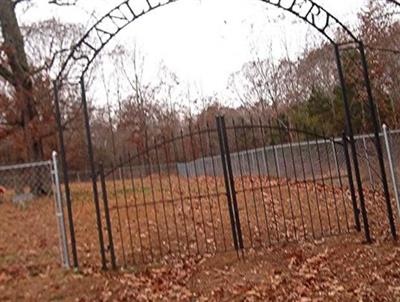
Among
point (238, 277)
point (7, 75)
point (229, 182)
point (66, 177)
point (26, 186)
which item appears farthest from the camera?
point (7, 75)

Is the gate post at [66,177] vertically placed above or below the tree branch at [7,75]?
below

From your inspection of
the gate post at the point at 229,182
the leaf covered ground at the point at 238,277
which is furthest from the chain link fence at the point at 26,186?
the gate post at the point at 229,182

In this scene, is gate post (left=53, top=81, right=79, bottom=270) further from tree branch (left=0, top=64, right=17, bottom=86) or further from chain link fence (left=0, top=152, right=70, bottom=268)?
tree branch (left=0, top=64, right=17, bottom=86)

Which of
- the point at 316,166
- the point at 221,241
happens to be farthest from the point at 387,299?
the point at 316,166

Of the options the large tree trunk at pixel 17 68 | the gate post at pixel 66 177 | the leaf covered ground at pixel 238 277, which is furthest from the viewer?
the large tree trunk at pixel 17 68

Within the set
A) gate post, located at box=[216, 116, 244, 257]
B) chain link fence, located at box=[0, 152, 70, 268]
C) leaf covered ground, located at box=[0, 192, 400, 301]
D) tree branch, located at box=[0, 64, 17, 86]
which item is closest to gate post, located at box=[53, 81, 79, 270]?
leaf covered ground, located at box=[0, 192, 400, 301]

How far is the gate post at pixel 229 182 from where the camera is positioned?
8.11m

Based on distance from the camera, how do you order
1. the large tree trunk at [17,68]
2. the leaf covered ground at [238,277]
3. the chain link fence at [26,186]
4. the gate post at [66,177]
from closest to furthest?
the leaf covered ground at [238,277], the gate post at [66,177], the chain link fence at [26,186], the large tree trunk at [17,68]

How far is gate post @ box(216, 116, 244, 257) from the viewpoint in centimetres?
811

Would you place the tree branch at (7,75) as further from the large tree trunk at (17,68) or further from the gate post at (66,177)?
the gate post at (66,177)

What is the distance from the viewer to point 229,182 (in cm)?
829

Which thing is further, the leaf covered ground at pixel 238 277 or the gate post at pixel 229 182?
the gate post at pixel 229 182

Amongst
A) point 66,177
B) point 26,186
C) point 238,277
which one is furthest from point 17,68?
point 238,277

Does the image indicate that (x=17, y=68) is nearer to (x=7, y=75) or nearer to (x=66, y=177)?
(x=7, y=75)
